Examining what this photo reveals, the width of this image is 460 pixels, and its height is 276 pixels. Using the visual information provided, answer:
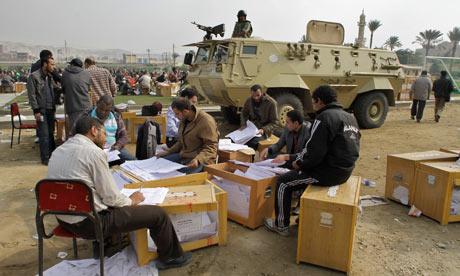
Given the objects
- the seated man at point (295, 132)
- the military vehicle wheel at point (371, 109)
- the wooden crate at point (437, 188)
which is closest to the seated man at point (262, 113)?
the seated man at point (295, 132)

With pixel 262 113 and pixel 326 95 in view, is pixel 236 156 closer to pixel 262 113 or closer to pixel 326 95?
pixel 262 113

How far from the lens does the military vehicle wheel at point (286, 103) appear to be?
335 inches

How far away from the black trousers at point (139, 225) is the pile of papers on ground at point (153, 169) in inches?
29.6

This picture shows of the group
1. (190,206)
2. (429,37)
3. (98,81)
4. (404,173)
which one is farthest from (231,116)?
(429,37)

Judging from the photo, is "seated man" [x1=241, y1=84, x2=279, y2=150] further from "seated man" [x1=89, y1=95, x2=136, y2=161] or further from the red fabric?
the red fabric

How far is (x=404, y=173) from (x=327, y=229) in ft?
6.22

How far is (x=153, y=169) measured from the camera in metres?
3.85

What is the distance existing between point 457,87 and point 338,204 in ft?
72.2

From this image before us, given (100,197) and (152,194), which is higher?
(100,197)

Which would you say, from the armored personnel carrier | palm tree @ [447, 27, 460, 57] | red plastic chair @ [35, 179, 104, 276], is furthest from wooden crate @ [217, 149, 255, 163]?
palm tree @ [447, 27, 460, 57]

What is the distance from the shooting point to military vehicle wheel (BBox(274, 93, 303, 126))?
8.52 meters

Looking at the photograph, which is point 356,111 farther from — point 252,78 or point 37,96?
point 37,96

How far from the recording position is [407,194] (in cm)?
440

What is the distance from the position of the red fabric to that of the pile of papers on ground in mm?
1070
